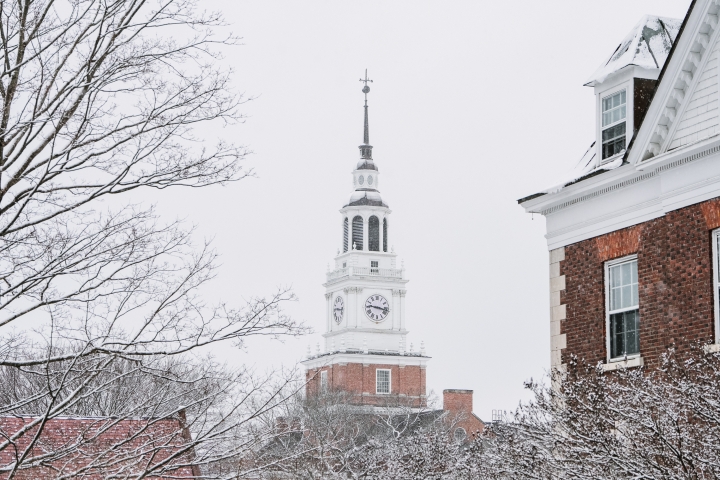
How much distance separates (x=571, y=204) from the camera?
18.5m

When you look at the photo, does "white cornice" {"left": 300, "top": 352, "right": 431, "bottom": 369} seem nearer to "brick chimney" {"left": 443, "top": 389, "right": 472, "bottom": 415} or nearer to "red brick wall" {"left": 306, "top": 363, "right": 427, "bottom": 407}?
"red brick wall" {"left": 306, "top": 363, "right": 427, "bottom": 407}

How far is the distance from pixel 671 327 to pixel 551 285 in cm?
302

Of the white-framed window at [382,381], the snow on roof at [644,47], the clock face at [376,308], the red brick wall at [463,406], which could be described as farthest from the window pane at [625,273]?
the clock face at [376,308]

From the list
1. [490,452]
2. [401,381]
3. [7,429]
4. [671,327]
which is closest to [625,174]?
[671,327]

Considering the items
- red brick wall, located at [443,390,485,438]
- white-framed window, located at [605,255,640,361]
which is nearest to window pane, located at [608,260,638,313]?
white-framed window, located at [605,255,640,361]

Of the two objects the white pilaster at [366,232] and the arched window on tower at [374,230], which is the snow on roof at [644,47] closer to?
the white pilaster at [366,232]

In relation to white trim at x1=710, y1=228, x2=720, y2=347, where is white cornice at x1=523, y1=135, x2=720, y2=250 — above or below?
above

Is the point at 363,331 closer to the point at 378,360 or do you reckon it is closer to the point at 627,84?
the point at 378,360

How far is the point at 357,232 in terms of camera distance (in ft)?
373

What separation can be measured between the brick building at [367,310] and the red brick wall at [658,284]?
86082mm

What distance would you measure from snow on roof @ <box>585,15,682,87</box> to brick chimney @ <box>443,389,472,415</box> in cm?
6467

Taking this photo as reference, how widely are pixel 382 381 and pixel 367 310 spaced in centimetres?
716

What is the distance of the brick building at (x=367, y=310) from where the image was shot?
10681 cm

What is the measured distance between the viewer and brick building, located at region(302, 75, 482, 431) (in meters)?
107
